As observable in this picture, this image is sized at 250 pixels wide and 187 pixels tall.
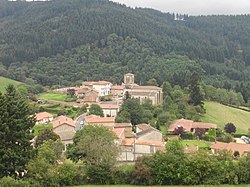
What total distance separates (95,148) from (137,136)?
36.2ft

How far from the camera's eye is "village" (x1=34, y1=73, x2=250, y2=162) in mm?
37375

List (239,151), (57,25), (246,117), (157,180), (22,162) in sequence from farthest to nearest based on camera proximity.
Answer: (57,25) → (246,117) → (239,151) → (157,180) → (22,162)

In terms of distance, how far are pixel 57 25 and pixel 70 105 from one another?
79.2 m

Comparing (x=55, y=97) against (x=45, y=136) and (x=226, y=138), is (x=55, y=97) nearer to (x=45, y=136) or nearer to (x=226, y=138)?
(x=45, y=136)

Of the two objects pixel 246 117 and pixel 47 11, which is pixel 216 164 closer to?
pixel 246 117

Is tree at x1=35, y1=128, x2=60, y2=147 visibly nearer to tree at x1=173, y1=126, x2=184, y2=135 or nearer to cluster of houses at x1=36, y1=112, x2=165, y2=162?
cluster of houses at x1=36, y1=112, x2=165, y2=162

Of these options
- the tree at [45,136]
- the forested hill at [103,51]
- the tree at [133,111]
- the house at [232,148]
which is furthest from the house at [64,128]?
the forested hill at [103,51]

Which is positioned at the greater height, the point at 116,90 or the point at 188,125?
the point at 116,90

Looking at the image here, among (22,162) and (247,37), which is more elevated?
(247,37)

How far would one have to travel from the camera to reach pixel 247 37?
622 feet

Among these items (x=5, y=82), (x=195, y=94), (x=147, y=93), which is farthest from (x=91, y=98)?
(x=5, y=82)

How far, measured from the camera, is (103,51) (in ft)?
384

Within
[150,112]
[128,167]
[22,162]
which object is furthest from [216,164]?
[150,112]

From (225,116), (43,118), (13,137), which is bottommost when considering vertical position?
(13,137)
